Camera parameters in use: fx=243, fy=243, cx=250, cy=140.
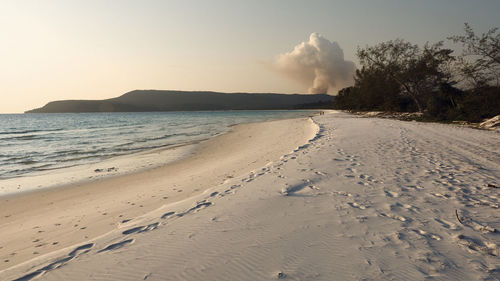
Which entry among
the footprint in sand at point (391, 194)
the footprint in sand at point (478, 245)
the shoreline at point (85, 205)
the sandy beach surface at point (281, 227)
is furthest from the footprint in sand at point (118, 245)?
the footprint in sand at point (391, 194)

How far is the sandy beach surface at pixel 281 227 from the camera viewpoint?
295 cm

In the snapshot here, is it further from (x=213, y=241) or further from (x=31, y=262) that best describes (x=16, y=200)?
(x=213, y=241)

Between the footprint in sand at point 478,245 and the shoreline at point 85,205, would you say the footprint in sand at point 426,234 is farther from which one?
the shoreline at point 85,205

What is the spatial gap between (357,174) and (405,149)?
502 centimetres

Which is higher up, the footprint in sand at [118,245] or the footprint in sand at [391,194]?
the footprint in sand at [391,194]

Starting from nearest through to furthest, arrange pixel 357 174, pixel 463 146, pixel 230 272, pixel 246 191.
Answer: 1. pixel 230 272
2. pixel 246 191
3. pixel 357 174
4. pixel 463 146

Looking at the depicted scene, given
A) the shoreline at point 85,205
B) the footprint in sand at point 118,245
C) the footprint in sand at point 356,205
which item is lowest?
the shoreline at point 85,205

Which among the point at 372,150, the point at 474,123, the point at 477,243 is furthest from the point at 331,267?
the point at 474,123

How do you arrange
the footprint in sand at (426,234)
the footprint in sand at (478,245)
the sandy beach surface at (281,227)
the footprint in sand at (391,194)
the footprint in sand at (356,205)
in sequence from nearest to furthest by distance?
1. the sandy beach surface at (281,227)
2. the footprint in sand at (478,245)
3. the footprint in sand at (426,234)
4. the footprint in sand at (356,205)
5. the footprint in sand at (391,194)

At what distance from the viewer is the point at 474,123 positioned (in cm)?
2186

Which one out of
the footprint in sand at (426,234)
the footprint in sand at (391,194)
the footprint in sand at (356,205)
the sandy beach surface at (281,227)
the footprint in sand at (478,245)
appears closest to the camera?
the sandy beach surface at (281,227)

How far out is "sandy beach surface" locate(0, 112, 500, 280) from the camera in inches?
116

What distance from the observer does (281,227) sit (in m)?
4.02

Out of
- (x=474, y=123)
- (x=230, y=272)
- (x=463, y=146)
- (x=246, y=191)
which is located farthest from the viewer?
(x=474, y=123)
